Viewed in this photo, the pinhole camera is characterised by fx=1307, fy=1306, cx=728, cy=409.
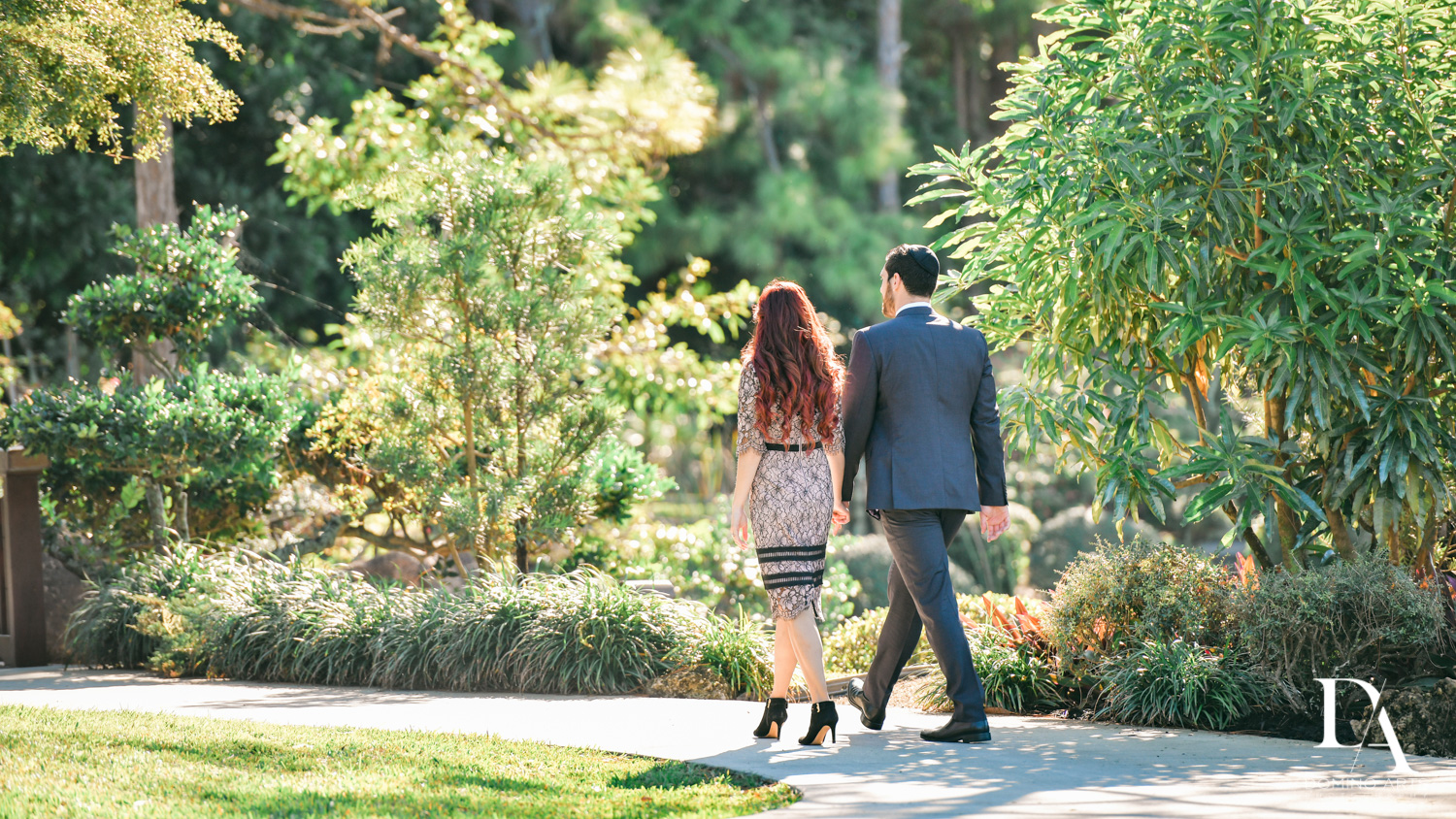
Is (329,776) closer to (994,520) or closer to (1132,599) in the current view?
(994,520)

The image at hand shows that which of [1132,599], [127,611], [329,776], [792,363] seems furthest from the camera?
[127,611]

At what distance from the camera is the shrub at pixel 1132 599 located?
566 centimetres

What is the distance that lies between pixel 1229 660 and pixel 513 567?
3.99m

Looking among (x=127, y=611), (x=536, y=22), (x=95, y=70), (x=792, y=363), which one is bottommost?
(x=127, y=611)

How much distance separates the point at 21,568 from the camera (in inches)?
333

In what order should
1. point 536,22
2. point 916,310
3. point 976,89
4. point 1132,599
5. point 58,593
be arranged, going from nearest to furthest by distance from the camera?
point 916,310, point 1132,599, point 58,593, point 536,22, point 976,89

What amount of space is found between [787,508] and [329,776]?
1.80m

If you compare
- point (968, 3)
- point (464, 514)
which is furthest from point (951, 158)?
point (968, 3)

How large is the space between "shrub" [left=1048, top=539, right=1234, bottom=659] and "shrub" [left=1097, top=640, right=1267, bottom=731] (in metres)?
0.19

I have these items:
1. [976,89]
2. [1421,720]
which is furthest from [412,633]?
[976,89]

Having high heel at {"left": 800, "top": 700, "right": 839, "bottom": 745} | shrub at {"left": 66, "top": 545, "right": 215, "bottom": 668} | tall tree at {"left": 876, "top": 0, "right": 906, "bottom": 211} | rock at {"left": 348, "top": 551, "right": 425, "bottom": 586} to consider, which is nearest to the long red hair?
high heel at {"left": 800, "top": 700, "right": 839, "bottom": 745}

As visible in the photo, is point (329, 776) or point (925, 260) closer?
point (329, 776)

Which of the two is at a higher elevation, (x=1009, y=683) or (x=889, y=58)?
(x=889, y=58)

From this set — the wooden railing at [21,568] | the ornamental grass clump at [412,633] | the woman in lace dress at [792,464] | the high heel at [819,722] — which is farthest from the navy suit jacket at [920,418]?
the wooden railing at [21,568]
